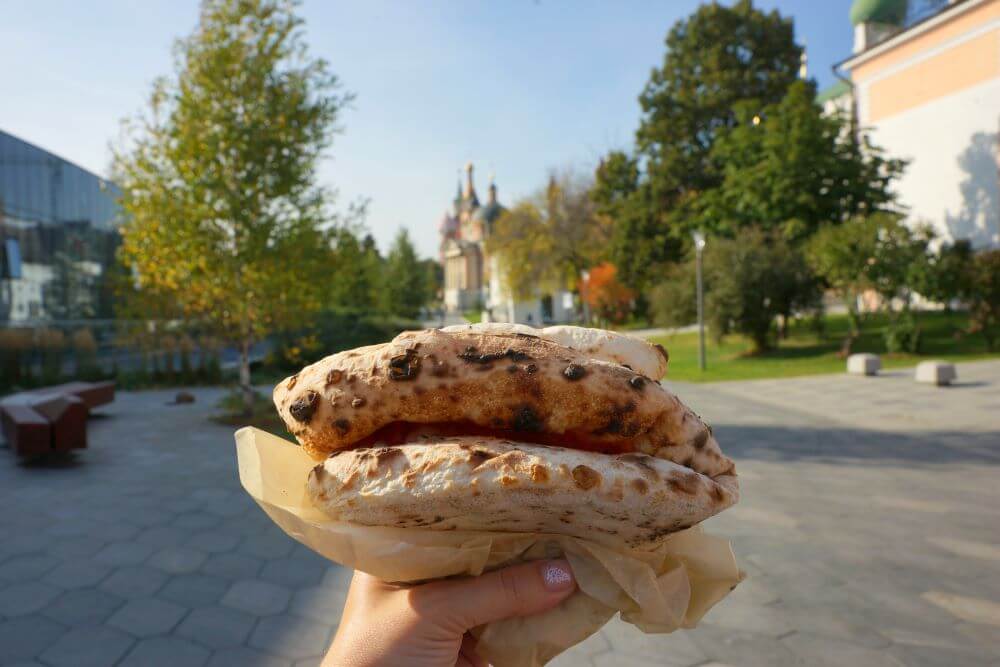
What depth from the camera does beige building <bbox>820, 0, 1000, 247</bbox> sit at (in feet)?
98.2

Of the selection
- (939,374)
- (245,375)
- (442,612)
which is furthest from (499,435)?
(939,374)

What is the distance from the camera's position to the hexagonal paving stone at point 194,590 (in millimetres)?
4285

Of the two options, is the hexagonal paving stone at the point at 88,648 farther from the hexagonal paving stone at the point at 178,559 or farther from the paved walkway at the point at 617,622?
the hexagonal paving stone at the point at 178,559

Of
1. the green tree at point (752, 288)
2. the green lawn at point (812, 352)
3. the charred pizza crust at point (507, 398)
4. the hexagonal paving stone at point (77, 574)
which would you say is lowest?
the hexagonal paving stone at point (77, 574)

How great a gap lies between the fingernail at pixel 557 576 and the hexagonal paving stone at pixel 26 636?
362 cm

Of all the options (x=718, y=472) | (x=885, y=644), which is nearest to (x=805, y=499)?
(x=885, y=644)

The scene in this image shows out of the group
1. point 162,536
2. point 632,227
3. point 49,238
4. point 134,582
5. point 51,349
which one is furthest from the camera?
point 632,227

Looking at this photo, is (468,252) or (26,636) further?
(468,252)

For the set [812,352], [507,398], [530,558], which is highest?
[507,398]

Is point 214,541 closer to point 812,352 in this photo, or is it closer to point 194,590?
point 194,590

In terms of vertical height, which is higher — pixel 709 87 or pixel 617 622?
pixel 709 87

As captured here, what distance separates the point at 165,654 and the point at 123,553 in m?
1.97

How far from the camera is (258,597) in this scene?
435 cm

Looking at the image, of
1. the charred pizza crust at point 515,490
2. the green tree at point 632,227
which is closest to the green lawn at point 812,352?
the green tree at point 632,227
